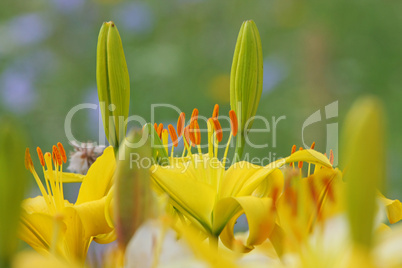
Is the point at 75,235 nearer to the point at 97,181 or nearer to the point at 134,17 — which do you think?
the point at 97,181

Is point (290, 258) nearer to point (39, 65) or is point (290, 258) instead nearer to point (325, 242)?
point (325, 242)

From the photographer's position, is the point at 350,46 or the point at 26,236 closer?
the point at 26,236

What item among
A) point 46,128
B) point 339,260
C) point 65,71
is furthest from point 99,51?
point 65,71

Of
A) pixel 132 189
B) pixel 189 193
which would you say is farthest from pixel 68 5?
pixel 132 189

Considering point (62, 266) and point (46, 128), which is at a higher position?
point (62, 266)

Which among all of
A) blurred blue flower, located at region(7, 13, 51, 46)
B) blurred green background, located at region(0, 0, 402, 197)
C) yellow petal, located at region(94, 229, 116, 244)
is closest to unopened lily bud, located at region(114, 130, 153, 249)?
yellow petal, located at region(94, 229, 116, 244)

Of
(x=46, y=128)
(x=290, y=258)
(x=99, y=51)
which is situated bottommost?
(x=46, y=128)

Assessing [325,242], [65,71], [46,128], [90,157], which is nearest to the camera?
[325,242]

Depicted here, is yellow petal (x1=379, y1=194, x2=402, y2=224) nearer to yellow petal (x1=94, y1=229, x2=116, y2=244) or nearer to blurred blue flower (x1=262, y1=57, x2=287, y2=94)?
yellow petal (x1=94, y1=229, x2=116, y2=244)
